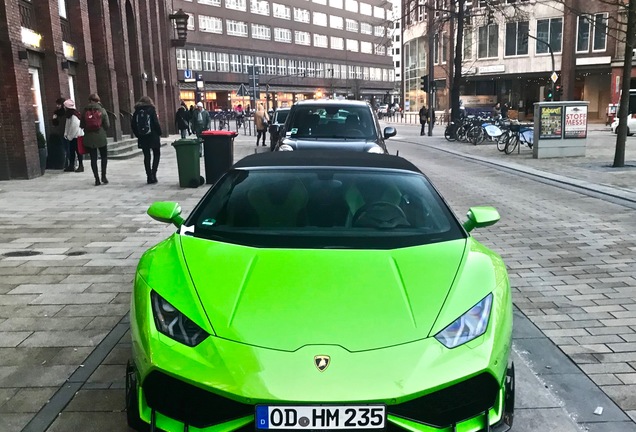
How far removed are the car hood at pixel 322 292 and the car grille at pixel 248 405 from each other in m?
0.26

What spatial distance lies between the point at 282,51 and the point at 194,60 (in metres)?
18.2

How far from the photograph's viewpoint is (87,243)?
768 cm

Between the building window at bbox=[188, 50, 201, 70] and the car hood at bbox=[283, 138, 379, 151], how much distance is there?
70.1 meters

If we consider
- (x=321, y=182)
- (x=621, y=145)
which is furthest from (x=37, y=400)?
(x=621, y=145)

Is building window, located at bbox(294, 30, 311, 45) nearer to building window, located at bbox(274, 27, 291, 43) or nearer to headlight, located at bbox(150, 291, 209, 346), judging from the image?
building window, located at bbox(274, 27, 291, 43)

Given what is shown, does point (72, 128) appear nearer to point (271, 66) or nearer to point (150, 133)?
point (150, 133)

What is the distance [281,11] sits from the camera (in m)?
90.0

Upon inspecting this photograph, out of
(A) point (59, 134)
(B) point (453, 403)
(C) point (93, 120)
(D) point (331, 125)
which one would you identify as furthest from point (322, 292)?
(A) point (59, 134)

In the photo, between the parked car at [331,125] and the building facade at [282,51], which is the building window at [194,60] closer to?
the building facade at [282,51]

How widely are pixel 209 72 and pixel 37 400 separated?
259 ft

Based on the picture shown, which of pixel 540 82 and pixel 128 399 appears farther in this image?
pixel 540 82

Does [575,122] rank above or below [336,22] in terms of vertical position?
below

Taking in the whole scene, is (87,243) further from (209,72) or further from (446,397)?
(209,72)

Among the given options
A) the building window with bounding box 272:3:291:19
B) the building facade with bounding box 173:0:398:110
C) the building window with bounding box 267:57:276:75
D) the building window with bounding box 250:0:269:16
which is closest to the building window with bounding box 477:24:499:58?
the building facade with bounding box 173:0:398:110
